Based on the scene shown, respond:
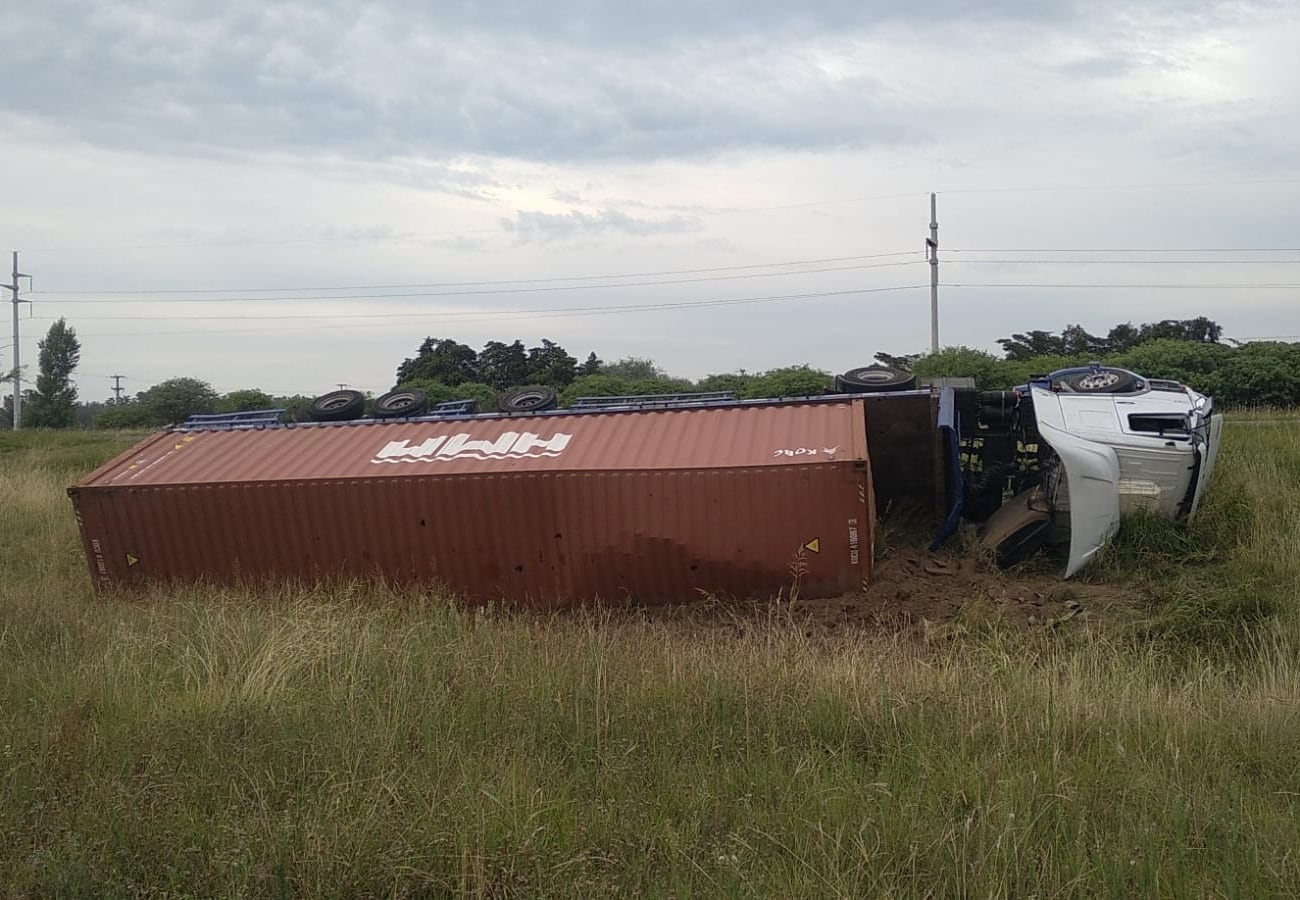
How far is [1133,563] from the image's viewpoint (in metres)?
10.8

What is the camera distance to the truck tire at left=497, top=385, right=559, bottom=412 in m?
14.3

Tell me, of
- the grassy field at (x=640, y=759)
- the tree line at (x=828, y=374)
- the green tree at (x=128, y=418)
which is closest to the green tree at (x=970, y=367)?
the tree line at (x=828, y=374)

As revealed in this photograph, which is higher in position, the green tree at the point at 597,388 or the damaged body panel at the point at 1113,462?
the green tree at the point at 597,388

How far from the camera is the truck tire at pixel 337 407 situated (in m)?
14.1

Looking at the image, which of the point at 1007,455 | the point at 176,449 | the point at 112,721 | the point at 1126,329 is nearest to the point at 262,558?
the point at 176,449

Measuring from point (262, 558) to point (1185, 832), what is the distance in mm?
9490

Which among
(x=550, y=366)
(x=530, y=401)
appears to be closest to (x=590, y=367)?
(x=550, y=366)

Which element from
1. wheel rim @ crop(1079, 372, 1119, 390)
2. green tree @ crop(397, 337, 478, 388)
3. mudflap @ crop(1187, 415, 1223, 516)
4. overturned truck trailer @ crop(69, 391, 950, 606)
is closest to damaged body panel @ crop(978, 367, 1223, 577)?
mudflap @ crop(1187, 415, 1223, 516)

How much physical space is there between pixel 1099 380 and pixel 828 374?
13915mm

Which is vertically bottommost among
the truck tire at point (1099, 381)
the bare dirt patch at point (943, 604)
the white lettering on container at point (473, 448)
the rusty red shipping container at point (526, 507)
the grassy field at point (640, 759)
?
the bare dirt patch at point (943, 604)

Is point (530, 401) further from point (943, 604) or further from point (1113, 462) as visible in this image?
point (1113, 462)

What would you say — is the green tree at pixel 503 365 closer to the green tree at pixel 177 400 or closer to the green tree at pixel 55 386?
the green tree at pixel 177 400

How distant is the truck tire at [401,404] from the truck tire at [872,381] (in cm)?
524

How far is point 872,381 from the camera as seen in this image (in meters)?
13.0
